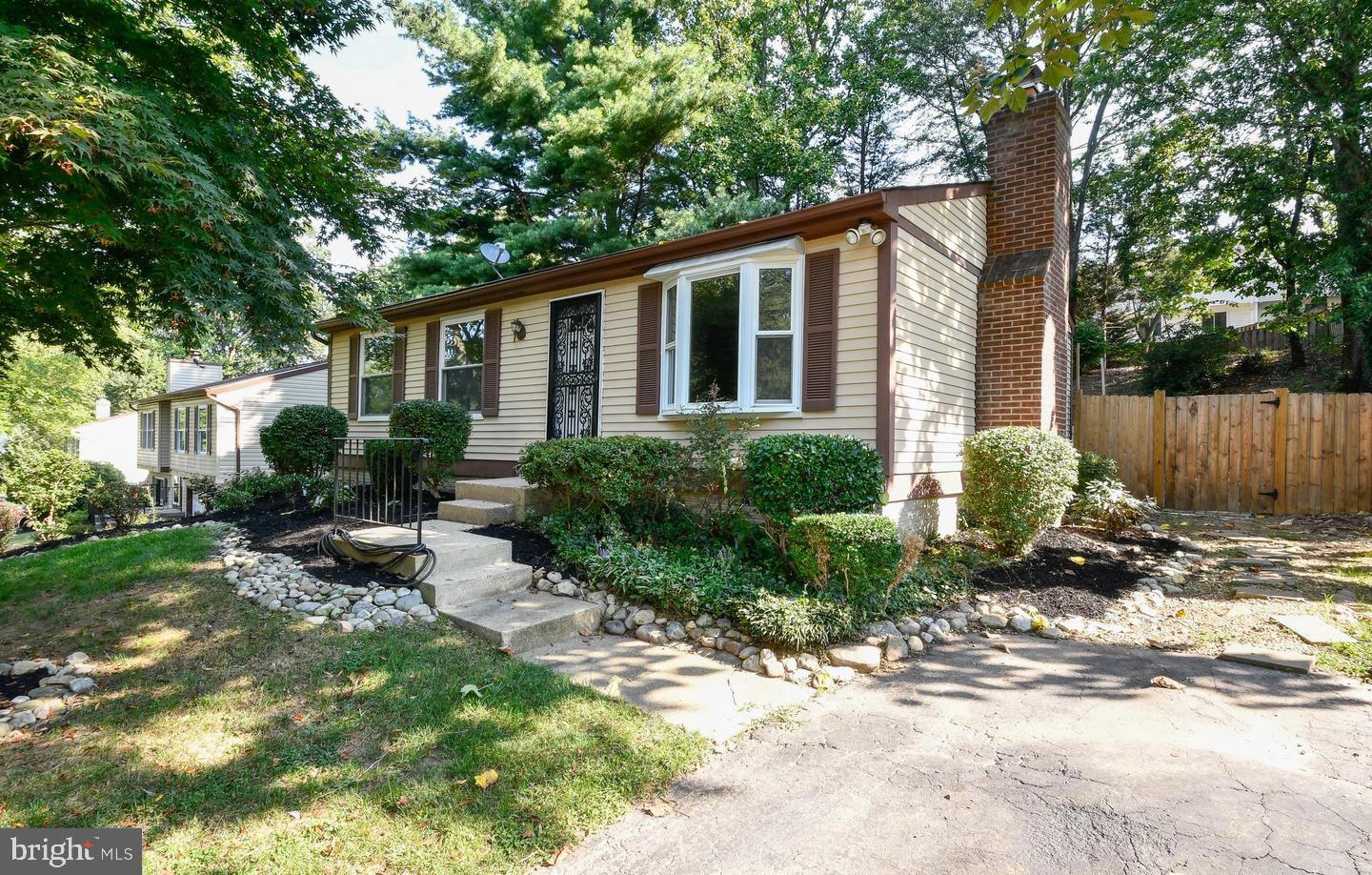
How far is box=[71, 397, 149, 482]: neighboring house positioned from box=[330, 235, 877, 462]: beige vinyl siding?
24.2 metres

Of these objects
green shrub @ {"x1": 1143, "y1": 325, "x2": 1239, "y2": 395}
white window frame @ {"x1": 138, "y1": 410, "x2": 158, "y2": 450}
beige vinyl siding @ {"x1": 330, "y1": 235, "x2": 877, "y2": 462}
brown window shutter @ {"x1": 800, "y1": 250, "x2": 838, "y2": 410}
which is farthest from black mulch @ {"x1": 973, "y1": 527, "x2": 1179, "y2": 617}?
white window frame @ {"x1": 138, "y1": 410, "x2": 158, "y2": 450}

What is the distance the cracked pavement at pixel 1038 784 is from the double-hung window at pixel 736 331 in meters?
3.47

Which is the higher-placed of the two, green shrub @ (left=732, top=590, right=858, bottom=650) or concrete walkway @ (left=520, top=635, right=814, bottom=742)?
green shrub @ (left=732, top=590, right=858, bottom=650)

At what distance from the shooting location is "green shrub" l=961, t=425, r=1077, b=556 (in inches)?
229

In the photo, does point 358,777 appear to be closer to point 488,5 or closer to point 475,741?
point 475,741

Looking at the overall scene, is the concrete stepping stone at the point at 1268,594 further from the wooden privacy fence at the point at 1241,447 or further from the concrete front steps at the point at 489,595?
the concrete front steps at the point at 489,595

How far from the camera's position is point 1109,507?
23.8 feet

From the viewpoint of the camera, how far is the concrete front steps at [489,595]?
4.15 m

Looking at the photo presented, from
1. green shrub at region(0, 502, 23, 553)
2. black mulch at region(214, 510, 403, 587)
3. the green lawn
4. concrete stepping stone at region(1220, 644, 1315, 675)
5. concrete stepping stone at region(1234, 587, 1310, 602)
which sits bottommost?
green shrub at region(0, 502, 23, 553)

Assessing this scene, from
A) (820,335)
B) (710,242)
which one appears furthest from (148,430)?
(820,335)

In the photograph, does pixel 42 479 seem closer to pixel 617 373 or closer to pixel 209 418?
pixel 209 418

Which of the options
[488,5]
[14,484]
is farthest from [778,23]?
[14,484]

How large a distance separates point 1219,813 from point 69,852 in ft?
13.7

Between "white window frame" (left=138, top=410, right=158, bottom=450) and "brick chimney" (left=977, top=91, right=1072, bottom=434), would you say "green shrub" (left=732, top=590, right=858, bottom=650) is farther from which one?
"white window frame" (left=138, top=410, right=158, bottom=450)
